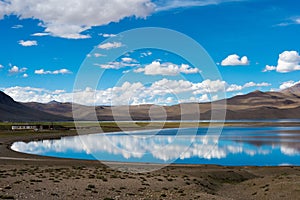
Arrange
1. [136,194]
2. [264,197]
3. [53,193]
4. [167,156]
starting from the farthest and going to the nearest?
[167,156] < [264,197] < [136,194] < [53,193]

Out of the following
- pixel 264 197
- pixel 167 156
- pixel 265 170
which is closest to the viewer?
pixel 264 197

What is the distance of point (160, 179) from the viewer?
1071 inches

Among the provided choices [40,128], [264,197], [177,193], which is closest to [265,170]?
[264,197]

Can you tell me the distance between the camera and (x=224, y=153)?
57094 millimetres

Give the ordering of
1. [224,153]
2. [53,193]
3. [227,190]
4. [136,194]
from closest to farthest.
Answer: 1. [53,193]
2. [136,194]
3. [227,190]
4. [224,153]

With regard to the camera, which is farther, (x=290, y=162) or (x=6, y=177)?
→ (x=290, y=162)

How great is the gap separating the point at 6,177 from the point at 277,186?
19.0 m

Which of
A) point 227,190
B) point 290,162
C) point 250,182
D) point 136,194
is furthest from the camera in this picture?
point 290,162

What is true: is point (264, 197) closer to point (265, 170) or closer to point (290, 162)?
point (265, 170)

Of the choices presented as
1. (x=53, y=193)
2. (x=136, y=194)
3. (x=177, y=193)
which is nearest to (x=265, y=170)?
(x=177, y=193)

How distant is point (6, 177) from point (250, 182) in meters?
19.0

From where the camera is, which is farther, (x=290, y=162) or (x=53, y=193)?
(x=290, y=162)

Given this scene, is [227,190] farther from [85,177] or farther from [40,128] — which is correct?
[40,128]

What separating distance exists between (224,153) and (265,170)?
19.5 meters
